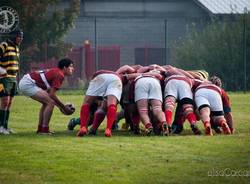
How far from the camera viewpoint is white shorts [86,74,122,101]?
19531 mm

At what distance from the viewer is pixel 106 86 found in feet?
64.5

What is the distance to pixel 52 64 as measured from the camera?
146ft

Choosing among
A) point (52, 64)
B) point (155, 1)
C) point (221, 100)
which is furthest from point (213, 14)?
point (221, 100)

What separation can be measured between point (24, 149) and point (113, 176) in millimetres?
3372

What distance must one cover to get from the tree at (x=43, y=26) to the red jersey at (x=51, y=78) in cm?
2148

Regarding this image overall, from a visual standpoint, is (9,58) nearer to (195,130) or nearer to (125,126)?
(125,126)

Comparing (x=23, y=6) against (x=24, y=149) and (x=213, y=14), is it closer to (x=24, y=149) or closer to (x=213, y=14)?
(x=213, y=14)

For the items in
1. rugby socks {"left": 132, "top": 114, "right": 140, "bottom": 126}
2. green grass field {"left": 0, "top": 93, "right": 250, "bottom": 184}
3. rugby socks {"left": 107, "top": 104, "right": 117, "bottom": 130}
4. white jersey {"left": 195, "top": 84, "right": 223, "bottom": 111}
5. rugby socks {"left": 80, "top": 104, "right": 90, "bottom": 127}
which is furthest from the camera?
rugby socks {"left": 132, "top": 114, "right": 140, "bottom": 126}

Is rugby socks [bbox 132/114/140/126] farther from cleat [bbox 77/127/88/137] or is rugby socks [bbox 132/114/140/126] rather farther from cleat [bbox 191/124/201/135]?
cleat [bbox 77/127/88/137]

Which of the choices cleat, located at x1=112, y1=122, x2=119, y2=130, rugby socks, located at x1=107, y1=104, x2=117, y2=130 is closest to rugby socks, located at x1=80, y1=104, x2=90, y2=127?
rugby socks, located at x1=107, y1=104, x2=117, y2=130

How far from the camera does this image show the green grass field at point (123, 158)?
13594mm

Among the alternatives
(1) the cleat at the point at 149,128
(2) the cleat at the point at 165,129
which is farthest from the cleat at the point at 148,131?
(2) the cleat at the point at 165,129

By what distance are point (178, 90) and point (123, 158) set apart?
4993 mm

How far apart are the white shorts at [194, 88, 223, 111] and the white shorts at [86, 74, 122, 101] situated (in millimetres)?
1567
